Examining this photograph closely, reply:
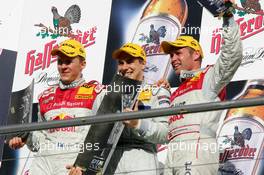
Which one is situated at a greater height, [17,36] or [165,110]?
[17,36]

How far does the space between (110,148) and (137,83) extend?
411 mm

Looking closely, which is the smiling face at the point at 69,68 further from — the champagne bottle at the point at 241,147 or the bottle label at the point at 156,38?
the bottle label at the point at 156,38

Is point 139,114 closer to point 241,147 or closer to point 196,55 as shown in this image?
point 241,147

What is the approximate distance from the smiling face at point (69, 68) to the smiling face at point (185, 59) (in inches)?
21.1

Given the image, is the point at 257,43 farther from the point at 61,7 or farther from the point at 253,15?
the point at 61,7

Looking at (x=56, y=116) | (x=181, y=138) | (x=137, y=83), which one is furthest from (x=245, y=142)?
(x=56, y=116)

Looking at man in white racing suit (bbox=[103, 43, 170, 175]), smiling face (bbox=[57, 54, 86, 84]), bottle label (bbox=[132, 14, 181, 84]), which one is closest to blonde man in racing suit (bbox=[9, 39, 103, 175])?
smiling face (bbox=[57, 54, 86, 84])

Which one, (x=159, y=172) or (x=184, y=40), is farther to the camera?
(x=184, y=40)

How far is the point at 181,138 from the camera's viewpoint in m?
4.79

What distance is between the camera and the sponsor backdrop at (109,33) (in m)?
6.60

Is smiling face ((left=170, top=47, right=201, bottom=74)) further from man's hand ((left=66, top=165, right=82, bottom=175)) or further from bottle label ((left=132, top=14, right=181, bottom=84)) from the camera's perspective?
bottle label ((left=132, top=14, right=181, bottom=84))

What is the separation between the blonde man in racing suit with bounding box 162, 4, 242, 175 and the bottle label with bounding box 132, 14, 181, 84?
138 cm

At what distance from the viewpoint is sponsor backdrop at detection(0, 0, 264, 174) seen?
6.60m

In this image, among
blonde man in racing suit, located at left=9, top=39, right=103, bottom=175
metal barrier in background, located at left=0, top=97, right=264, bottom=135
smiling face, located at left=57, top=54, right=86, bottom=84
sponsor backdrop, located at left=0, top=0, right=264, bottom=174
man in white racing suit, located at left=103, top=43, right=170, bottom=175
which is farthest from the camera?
sponsor backdrop, located at left=0, top=0, right=264, bottom=174
